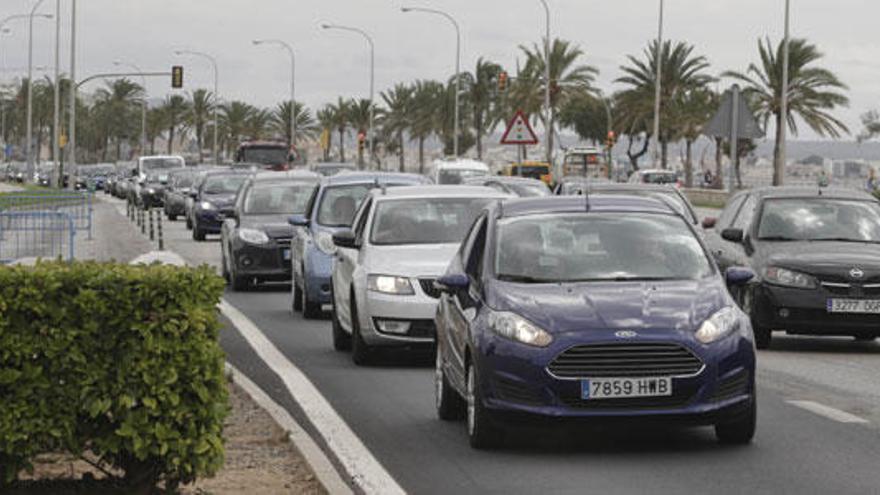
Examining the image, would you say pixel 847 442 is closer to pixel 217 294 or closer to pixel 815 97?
pixel 217 294

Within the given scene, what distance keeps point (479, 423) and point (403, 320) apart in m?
5.17

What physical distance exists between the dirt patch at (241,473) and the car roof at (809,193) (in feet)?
30.8

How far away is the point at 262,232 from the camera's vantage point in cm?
2681

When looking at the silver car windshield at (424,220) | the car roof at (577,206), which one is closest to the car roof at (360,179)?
the silver car windshield at (424,220)

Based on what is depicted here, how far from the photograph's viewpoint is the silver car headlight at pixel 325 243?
21.3 m

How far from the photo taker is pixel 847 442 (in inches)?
457

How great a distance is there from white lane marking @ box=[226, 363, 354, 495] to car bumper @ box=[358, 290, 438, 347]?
5.68 ft

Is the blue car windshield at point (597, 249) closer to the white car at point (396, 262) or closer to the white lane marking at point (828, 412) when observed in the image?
the white lane marking at point (828, 412)

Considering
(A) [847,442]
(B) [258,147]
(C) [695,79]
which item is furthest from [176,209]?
(A) [847,442]

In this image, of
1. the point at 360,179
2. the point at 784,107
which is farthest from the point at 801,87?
the point at 360,179

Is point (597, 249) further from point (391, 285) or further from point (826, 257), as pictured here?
point (826, 257)

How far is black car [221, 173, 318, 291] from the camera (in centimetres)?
2678

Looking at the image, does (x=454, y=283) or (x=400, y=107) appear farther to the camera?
(x=400, y=107)

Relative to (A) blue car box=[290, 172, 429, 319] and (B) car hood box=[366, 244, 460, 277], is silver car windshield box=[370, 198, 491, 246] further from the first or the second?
(A) blue car box=[290, 172, 429, 319]
